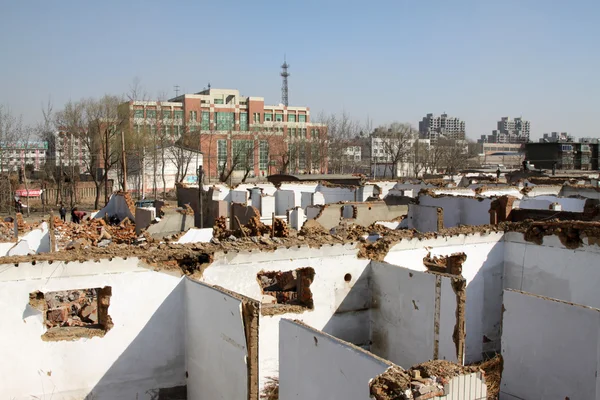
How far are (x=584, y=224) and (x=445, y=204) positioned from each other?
28.2ft

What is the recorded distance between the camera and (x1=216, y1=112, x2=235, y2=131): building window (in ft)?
202

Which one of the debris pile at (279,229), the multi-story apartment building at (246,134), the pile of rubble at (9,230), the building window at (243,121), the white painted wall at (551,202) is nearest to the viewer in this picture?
the pile of rubble at (9,230)

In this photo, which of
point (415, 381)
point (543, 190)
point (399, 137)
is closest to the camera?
point (415, 381)

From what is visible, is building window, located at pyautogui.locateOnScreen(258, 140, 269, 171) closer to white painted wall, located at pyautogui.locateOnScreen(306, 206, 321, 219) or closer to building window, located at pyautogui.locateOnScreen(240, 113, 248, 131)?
building window, located at pyautogui.locateOnScreen(240, 113, 248, 131)

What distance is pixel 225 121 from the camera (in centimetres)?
6244

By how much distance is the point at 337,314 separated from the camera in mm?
10836

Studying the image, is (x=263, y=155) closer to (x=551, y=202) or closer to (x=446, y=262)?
(x=551, y=202)

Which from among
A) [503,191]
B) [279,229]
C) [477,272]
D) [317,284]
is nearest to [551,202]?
[503,191]

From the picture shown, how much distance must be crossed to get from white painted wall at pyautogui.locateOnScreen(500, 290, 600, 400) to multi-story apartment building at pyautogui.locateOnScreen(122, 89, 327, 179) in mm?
40549

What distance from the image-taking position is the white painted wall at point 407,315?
929 cm

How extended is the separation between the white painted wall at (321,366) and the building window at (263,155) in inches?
2030

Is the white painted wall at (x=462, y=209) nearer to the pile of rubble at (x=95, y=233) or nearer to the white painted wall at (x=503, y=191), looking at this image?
the white painted wall at (x=503, y=191)

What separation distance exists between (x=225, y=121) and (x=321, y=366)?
188 ft

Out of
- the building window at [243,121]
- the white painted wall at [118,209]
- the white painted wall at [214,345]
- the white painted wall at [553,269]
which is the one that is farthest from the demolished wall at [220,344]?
the building window at [243,121]
